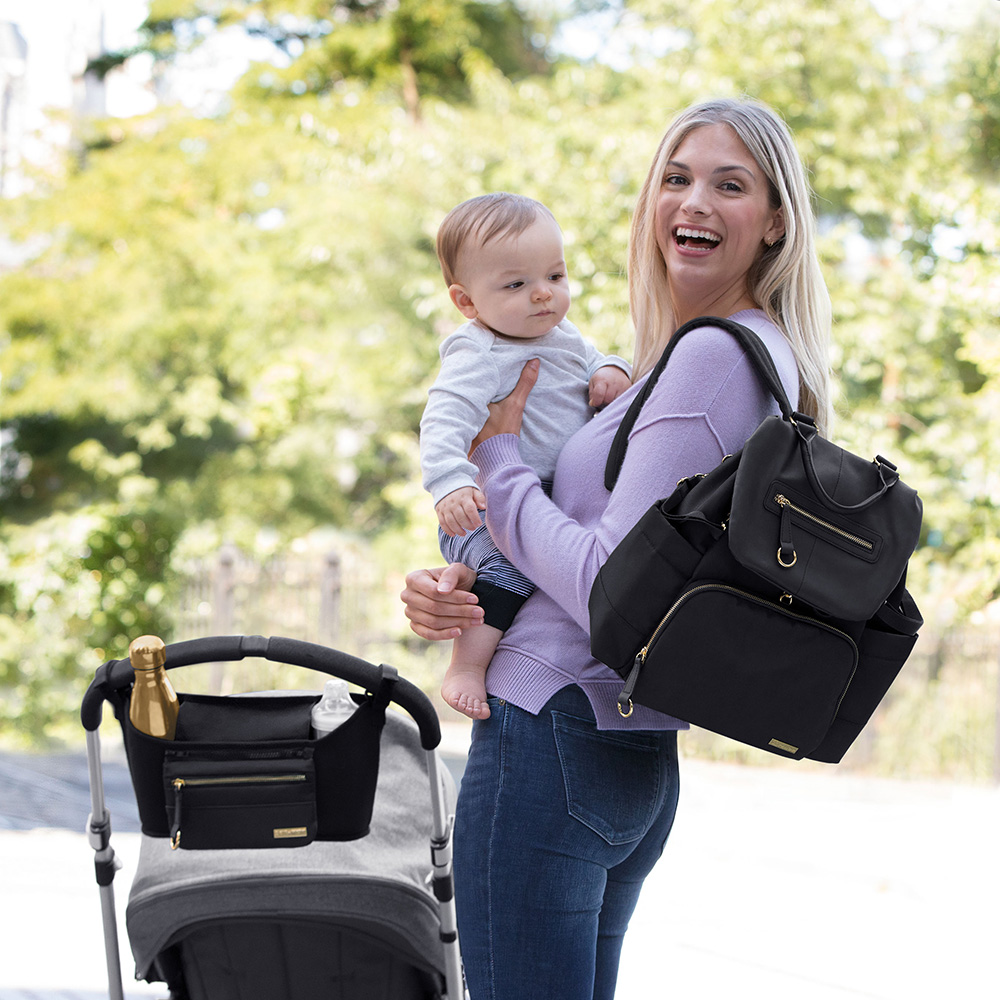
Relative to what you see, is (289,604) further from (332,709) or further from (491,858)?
(491,858)

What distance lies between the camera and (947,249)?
7668 mm

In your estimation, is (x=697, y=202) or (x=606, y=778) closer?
(x=606, y=778)

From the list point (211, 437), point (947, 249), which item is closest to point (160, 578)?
point (211, 437)

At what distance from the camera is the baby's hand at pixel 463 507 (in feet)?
4.69

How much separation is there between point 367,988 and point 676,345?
4.04ft

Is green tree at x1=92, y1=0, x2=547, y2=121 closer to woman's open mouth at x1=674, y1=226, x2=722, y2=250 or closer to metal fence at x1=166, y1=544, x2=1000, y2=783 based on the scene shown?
metal fence at x1=166, y1=544, x2=1000, y2=783

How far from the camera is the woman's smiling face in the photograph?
4.83 ft

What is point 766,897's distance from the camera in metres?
4.38

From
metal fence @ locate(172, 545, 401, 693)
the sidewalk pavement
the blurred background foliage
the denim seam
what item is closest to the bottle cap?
the denim seam

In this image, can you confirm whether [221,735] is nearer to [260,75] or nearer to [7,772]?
[7,772]

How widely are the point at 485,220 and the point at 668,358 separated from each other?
475mm

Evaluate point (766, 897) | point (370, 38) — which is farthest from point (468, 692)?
point (370, 38)

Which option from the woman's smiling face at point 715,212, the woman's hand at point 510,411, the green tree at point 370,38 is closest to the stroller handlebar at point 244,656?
the woman's hand at point 510,411

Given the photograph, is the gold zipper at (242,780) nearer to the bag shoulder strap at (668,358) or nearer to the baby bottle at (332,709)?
the baby bottle at (332,709)
